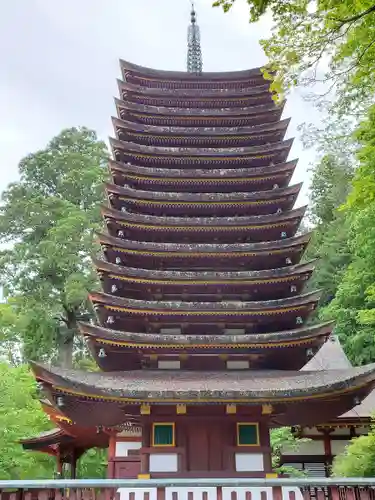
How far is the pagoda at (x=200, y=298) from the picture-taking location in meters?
12.1

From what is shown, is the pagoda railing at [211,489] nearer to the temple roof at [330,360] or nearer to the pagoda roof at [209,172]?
the temple roof at [330,360]

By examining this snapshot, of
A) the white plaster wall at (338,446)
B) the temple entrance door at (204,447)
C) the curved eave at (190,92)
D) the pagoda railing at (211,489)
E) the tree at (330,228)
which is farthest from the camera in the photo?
the tree at (330,228)

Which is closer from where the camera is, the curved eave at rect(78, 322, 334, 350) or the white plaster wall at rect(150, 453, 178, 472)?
the white plaster wall at rect(150, 453, 178, 472)

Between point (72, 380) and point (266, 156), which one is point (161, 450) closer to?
point (72, 380)

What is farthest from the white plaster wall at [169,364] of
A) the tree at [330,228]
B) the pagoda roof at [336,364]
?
the tree at [330,228]

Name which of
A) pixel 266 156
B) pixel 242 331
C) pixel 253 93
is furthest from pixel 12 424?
pixel 253 93

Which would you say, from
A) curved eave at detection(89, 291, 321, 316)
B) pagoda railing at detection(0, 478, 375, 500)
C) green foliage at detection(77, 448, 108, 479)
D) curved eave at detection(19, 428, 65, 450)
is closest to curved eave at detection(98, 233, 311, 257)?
curved eave at detection(89, 291, 321, 316)

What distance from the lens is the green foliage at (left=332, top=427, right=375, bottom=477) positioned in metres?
12.0

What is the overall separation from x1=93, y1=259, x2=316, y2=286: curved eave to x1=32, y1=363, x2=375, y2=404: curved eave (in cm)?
307

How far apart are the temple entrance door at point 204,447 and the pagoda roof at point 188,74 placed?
1454 cm

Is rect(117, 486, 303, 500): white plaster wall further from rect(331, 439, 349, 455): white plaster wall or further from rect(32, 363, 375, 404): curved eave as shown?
rect(331, 439, 349, 455): white plaster wall

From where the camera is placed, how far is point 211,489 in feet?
25.3

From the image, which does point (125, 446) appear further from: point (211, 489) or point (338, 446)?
point (211, 489)

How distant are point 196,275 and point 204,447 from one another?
15.7 feet
